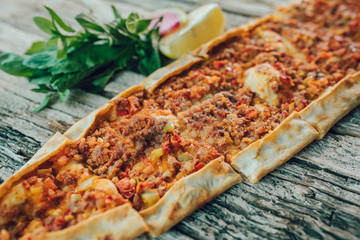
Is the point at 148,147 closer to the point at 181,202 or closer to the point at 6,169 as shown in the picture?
the point at 181,202

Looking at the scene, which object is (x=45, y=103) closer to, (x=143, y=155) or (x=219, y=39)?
(x=143, y=155)

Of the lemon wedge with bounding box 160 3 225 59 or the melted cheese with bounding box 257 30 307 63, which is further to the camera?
the lemon wedge with bounding box 160 3 225 59

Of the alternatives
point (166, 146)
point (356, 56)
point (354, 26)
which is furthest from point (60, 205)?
point (354, 26)

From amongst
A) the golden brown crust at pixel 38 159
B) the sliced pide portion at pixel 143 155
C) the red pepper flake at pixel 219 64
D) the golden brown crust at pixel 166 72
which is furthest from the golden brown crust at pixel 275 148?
the golden brown crust at pixel 38 159

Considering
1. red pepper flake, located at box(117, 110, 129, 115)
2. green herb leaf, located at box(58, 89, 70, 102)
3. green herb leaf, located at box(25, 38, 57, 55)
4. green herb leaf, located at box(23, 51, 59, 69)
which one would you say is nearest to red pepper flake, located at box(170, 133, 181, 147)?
red pepper flake, located at box(117, 110, 129, 115)

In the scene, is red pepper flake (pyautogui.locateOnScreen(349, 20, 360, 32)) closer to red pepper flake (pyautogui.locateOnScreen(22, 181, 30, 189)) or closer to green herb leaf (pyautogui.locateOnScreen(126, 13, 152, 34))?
green herb leaf (pyautogui.locateOnScreen(126, 13, 152, 34))

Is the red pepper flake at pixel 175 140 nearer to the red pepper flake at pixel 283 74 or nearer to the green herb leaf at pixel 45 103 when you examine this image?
the red pepper flake at pixel 283 74
